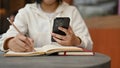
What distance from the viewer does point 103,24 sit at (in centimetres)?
271

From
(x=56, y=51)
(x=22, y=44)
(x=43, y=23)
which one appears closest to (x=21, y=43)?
(x=22, y=44)

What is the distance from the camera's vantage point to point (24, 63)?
98 cm

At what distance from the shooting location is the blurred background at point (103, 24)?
8.32 ft

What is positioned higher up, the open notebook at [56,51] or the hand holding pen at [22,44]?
the hand holding pen at [22,44]

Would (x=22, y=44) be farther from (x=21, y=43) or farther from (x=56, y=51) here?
(x=56, y=51)

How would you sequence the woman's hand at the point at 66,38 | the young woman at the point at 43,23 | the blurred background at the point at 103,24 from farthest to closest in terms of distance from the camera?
1. the blurred background at the point at 103,24
2. the young woman at the point at 43,23
3. the woman's hand at the point at 66,38

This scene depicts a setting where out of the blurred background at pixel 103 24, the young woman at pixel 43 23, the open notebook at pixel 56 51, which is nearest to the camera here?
the open notebook at pixel 56 51

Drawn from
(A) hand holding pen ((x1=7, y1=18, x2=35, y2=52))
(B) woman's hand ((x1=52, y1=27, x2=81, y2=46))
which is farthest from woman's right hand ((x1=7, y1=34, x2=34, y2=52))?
(B) woman's hand ((x1=52, y1=27, x2=81, y2=46))

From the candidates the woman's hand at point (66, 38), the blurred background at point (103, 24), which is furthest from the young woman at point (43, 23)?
the blurred background at point (103, 24)

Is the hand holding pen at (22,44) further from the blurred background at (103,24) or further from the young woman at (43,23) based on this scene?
the blurred background at (103,24)

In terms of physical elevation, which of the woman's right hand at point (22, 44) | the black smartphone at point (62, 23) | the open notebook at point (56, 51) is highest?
the black smartphone at point (62, 23)

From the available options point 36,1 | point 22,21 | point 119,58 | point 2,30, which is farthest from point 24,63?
point 119,58

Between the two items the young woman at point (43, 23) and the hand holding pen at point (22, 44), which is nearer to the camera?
the hand holding pen at point (22, 44)

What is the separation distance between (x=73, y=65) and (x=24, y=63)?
0.15 meters
